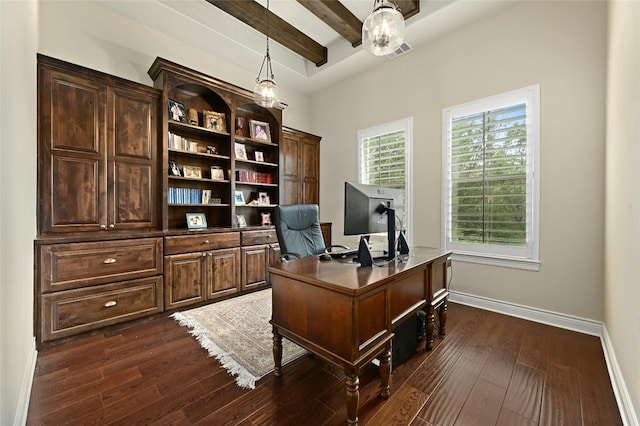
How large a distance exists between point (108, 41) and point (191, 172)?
5.26ft

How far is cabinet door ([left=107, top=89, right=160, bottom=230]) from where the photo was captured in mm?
2619

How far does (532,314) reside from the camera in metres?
2.66

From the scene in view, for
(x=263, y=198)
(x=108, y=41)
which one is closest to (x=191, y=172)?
(x=263, y=198)

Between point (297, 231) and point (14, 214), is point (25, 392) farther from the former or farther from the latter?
point (297, 231)

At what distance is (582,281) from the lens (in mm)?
2430

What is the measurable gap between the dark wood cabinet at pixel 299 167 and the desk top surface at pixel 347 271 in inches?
95.5

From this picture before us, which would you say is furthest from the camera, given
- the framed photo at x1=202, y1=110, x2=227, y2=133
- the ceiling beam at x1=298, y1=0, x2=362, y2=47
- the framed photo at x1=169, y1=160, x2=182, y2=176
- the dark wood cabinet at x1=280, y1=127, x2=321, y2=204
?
the dark wood cabinet at x1=280, y1=127, x2=321, y2=204

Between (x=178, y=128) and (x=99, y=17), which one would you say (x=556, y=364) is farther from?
(x=99, y=17)

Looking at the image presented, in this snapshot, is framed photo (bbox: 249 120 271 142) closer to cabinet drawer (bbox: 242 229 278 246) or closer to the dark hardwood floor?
cabinet drawer (bbox: 242 229 278 246)

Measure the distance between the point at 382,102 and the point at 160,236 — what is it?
3421mm

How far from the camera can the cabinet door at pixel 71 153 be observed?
226 cm

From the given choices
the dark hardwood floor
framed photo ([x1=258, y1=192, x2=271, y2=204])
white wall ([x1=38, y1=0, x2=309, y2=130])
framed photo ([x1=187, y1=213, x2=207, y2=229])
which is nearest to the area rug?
the dark hardwood floor

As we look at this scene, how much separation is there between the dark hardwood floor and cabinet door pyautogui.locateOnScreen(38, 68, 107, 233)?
113 centimetres

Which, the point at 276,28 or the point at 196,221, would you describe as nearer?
the point at 196,221
